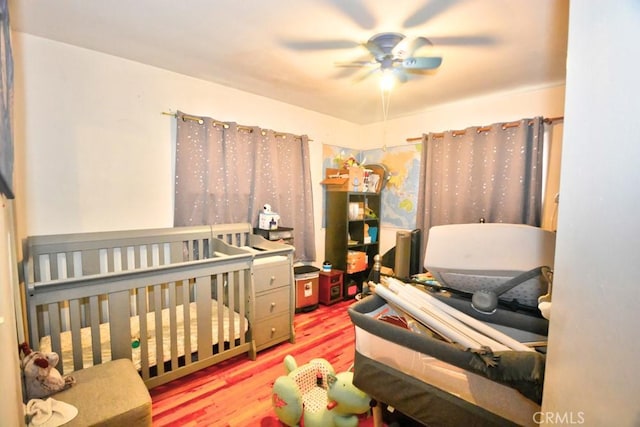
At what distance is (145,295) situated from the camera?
1723mm

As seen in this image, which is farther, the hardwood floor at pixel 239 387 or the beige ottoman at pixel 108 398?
the hardwood floor at pixel 239 387

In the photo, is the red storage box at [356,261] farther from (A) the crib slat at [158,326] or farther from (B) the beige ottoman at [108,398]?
(B) the beige ottoman at [108,398]

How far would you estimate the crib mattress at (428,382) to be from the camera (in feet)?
2.87

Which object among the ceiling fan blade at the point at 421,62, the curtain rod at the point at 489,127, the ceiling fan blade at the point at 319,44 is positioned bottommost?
the curtain rod at the point at 489,127

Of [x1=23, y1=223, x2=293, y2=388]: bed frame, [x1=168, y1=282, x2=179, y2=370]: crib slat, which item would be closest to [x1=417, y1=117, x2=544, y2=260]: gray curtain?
[x1=23, y1=223, x2=293, y2=388]: bed frame

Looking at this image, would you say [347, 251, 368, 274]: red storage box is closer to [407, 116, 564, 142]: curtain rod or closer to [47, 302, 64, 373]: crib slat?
[407, 116, 564, 142]: curtain rod

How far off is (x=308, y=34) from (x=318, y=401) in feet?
7.14

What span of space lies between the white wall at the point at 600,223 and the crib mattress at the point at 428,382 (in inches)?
12.6

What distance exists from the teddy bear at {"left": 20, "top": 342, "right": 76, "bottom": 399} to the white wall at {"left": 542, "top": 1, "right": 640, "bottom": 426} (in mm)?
1903

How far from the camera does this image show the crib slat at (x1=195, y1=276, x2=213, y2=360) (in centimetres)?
193

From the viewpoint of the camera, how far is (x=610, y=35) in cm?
51

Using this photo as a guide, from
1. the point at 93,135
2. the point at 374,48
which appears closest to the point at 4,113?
the point at 93,135

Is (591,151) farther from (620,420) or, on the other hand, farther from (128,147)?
(128,147)

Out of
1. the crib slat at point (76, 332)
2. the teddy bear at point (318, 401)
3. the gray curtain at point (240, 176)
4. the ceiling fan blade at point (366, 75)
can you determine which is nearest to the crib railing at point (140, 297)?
the crib slat at point (76, 332)
